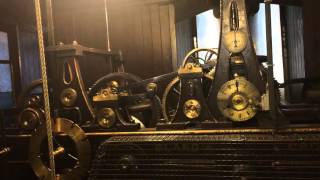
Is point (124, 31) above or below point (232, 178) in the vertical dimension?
above

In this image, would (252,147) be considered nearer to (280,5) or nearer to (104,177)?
(104,177)

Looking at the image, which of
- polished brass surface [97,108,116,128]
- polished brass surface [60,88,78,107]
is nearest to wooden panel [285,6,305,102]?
polished brass surface [97,108,116,128]

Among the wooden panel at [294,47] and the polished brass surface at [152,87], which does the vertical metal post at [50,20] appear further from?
the wooden panel at [294,47]

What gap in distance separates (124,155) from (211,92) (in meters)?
0.88

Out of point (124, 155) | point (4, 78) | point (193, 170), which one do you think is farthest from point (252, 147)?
point (4, 78)

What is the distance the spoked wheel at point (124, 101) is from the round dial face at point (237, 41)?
88 centimetres

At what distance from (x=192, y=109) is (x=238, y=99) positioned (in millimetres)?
408

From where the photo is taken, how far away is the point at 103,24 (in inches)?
203

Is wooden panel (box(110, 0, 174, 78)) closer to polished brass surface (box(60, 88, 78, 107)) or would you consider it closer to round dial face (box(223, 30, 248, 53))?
polished brass surface (box(60, 88, 78, 107))

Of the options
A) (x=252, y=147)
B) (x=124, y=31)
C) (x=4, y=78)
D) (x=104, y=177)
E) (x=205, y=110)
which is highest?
(x=124, y=31)

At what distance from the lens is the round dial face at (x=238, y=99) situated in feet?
9.35

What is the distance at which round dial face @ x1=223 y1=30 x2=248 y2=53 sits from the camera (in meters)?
2.91

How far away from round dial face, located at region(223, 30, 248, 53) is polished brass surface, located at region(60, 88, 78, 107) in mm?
1505

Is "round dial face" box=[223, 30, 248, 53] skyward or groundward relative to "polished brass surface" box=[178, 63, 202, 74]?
skyward
